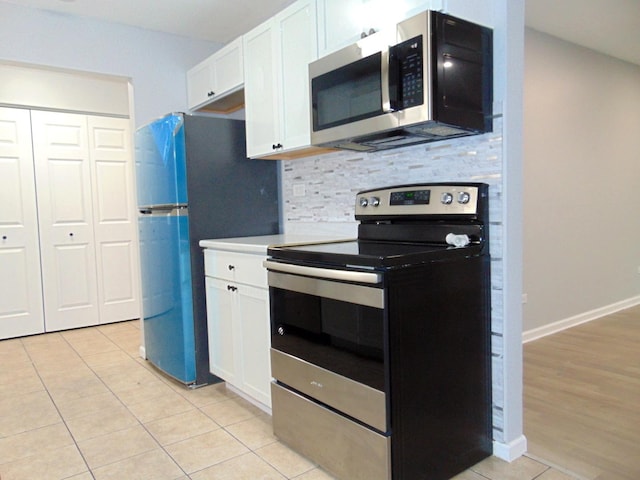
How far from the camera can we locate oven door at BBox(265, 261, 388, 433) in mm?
1567

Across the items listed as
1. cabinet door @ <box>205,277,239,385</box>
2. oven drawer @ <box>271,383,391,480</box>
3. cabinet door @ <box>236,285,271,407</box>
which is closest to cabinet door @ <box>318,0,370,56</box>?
cabinet door @ <box>236,285,271,407</box>

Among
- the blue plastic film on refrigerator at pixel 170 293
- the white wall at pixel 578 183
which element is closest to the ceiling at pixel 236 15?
the white wall at pixel 578 183

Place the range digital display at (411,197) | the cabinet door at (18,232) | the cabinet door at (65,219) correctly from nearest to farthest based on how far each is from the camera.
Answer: the range digital display at (411,197)
the cabinet door at (18,232)
the cabinet door at (65,219)

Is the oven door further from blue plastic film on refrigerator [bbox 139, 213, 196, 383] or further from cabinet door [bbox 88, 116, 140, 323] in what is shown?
cabinet door [bbox 88, 116, 140, 323]

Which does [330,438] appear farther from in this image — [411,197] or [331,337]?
[411,197]

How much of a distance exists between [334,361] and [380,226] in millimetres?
698

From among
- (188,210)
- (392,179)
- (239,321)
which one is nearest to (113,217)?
(188,210)

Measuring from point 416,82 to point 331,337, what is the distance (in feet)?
3.26

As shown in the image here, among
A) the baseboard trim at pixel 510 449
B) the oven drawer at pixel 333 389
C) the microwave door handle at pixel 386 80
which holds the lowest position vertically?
the baseboard trim at pixel 510 449

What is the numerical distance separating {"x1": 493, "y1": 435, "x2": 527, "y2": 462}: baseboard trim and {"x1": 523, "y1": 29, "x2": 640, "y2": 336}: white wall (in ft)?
5.60

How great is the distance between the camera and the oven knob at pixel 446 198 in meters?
1.86

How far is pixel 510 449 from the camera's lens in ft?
6.16

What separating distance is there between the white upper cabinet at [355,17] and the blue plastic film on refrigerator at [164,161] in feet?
3.32

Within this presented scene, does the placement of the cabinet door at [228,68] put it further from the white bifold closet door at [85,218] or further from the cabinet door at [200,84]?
the white bifold closet door at [85,218]
